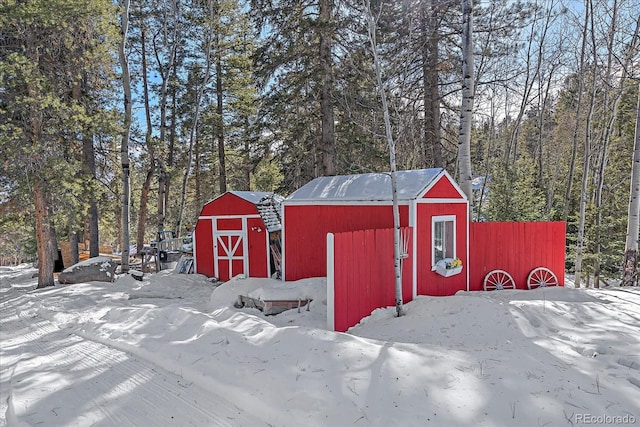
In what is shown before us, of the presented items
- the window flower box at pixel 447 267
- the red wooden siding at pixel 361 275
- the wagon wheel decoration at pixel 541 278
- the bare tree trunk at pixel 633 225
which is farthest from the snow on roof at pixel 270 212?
the bare tree trunk at pixel 633 225

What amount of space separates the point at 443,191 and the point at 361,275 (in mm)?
3011

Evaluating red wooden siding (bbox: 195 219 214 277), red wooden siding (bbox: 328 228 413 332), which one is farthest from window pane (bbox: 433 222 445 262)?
red wooden siding (bbox: 195 219 214 277)

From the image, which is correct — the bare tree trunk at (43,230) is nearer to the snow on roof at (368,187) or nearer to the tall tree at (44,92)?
the tall tree at (44,92)

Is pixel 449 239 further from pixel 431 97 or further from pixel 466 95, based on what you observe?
pixel 431 97

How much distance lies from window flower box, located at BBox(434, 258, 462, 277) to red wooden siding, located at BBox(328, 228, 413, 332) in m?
1.40

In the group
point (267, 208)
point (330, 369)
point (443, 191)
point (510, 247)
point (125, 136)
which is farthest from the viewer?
point (125, 136)

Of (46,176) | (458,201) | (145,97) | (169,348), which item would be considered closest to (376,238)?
(458,201)

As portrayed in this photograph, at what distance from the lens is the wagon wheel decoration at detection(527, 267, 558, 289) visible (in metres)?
8.52

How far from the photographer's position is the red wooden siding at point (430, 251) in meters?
7.09

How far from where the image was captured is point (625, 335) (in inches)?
179

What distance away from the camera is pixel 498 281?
847 cm

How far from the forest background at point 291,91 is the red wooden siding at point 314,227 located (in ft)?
6.53

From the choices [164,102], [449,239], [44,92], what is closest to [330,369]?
[449,239]

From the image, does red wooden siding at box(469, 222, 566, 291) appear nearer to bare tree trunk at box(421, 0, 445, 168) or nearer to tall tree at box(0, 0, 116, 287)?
bare tree trunk at box(421, 0, 445, 168)
